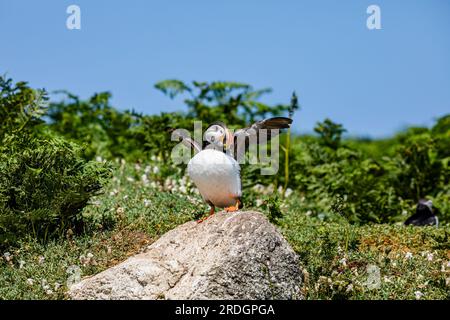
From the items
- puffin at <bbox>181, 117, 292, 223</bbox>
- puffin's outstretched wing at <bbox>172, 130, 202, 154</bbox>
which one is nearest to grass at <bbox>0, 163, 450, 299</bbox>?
puffin at <bbox>181, 117, 292, 223</bbox>

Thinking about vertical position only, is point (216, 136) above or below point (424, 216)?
above

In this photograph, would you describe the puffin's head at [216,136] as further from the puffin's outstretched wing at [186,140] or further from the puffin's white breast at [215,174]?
the puffin's outstretched wing at [186,140]

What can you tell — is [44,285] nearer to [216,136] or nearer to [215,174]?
[215,174]

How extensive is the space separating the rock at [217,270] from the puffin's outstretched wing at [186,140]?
903mm

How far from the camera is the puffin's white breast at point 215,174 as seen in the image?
25.6 ft

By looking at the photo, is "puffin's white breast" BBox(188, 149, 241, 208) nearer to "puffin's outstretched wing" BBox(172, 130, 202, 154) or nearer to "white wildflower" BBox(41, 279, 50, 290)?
"puffin's outstretched wing" BBox(172, 130, 202, 154)

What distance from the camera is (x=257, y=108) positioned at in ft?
48.6

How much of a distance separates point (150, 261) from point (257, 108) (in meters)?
7.44

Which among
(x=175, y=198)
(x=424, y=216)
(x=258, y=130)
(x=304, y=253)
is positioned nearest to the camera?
(x=258, y=130)

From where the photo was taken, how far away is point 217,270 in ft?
23.7

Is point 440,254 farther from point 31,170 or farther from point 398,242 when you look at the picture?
point 31,170

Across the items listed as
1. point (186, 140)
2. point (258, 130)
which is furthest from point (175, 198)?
point (258, 130)

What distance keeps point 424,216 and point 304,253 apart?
4.07 meters
